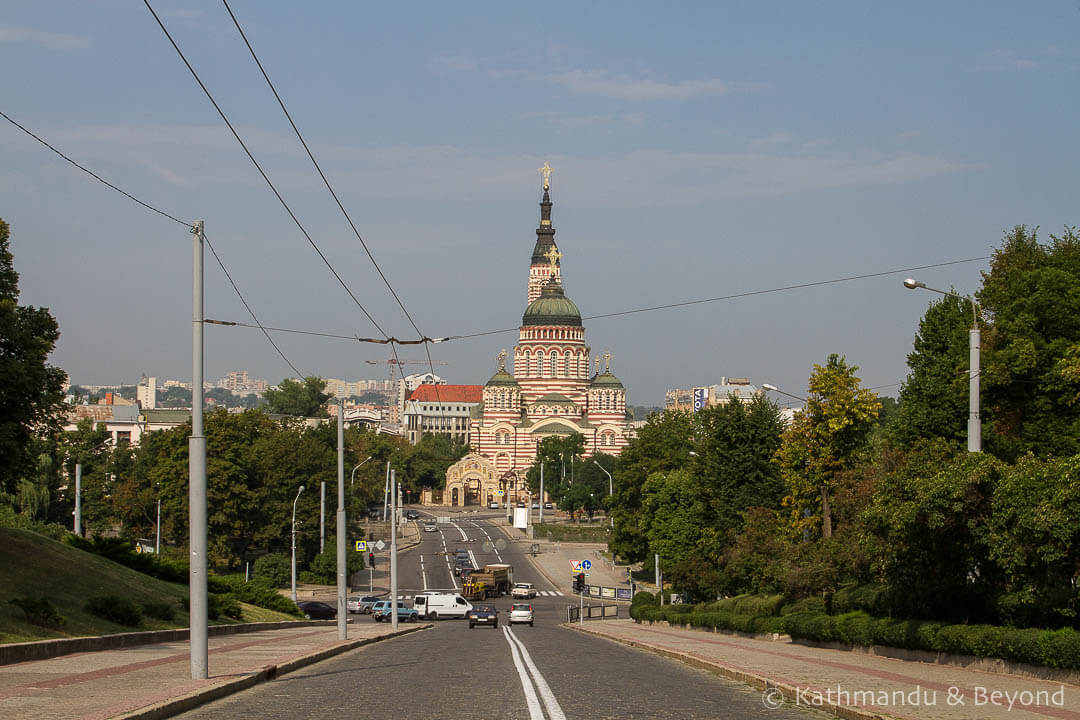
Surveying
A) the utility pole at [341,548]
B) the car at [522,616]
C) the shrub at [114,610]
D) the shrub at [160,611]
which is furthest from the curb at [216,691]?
the car at [522,616]

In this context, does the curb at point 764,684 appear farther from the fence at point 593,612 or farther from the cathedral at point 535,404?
the cathedral at point 535,404

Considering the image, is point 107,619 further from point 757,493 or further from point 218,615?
point 757,493

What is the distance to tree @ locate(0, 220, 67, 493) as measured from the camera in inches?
1346

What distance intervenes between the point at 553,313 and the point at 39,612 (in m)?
157

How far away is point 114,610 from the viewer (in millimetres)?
29938

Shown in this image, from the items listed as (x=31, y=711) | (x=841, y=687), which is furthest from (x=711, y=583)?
(x=31, y=711)

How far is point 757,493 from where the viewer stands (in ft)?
177

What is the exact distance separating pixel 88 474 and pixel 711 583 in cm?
6803

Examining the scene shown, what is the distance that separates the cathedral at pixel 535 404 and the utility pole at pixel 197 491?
519ft

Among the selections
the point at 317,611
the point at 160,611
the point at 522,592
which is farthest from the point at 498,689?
the point at 522,592

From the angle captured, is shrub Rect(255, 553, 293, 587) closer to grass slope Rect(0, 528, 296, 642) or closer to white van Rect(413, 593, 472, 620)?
white van Rect(413, 593, 472, 620)

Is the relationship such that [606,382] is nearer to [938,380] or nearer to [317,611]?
[317,611]

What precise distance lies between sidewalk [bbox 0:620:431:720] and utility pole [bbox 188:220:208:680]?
576mm

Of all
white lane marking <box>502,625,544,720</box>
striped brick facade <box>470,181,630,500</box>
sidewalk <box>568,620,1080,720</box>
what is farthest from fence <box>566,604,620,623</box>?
striped brick facade <box>470,181,630,500</box>
